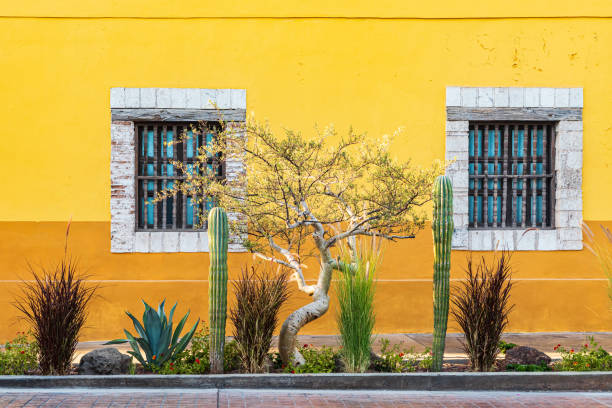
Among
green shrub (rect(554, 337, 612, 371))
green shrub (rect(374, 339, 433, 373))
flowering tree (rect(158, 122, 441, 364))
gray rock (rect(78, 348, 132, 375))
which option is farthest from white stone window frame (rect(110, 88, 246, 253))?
green shrub (rect(554, 337, 612, 371))

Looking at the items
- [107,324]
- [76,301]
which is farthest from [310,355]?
[107,324]

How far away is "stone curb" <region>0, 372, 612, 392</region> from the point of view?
20.1ft

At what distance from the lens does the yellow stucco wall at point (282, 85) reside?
9.05m

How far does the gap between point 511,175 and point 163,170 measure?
485cm

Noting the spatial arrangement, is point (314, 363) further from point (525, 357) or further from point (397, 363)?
point (525, 357)

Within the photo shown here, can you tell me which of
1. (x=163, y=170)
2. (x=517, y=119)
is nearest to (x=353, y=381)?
(x=163, y=170)

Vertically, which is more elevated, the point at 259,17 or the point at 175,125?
the point at 259,17

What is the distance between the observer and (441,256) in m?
6.61

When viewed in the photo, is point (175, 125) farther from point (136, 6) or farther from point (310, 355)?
point (310, 355)

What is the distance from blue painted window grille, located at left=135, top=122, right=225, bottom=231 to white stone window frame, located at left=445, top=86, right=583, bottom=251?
10.6ft

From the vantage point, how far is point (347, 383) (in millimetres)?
6230

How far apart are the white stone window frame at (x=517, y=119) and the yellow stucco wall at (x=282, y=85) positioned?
149 millimetres

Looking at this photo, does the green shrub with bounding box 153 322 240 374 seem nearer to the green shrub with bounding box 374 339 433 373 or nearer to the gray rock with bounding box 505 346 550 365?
the green shrub with bounding box 374 339 433 373

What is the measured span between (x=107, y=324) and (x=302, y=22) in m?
4.82
